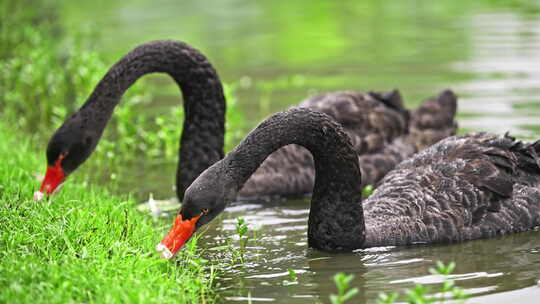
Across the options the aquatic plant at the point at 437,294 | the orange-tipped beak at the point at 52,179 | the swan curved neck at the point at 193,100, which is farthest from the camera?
the swan curved neck at the point at 193,100

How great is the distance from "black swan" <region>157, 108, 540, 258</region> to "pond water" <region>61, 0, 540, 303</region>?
13 centimetres

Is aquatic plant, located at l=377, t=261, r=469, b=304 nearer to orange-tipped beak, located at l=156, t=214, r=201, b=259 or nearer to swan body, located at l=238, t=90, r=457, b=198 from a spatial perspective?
orange-tipped beak, located at l=156, t=214, r=201, b=259

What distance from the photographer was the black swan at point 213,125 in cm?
788

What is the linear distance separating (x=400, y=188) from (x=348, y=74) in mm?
6591

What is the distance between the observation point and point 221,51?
53.5ft

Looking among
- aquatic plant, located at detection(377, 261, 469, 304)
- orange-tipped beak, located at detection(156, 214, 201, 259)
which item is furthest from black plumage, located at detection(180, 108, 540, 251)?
aquatic plant, located at detection(377, 261, 469, 304)

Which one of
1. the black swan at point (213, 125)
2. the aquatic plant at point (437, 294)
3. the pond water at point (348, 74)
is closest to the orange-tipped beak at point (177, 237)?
the pond water at point (348, 74)

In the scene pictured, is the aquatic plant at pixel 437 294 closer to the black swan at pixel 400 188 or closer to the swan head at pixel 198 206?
the black swan at pixel 400 188

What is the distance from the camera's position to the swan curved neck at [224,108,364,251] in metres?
6.85

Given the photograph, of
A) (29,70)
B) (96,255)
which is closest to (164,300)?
(96,255)

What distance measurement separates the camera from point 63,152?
7754mm

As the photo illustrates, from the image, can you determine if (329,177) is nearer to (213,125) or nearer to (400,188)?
(400,188)

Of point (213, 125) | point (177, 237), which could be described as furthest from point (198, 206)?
point (213, 125)

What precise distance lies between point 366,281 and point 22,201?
266 centimetres
